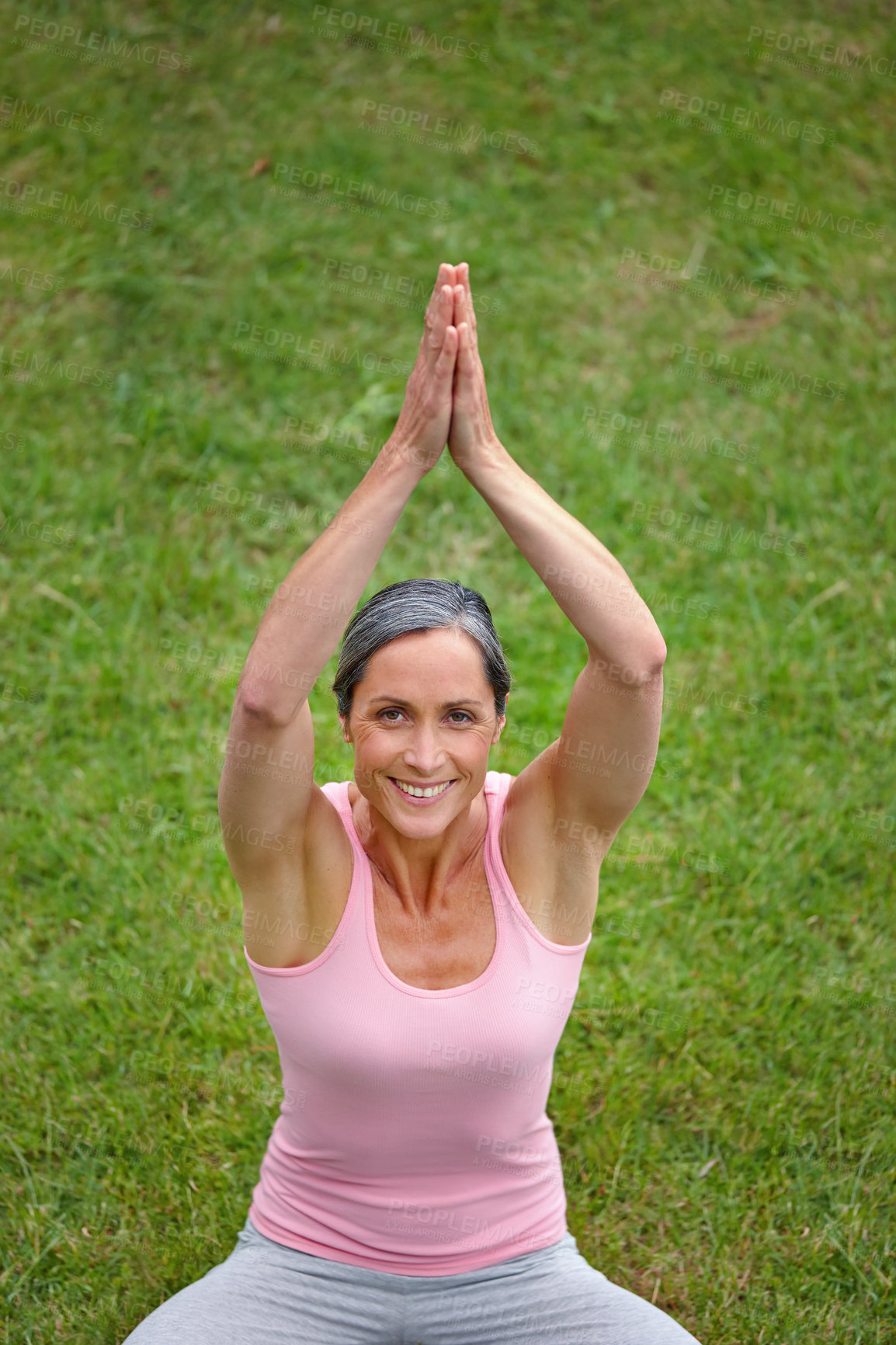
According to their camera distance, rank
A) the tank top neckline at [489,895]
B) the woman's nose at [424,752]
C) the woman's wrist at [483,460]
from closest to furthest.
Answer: the woman's wrist at [483,460] → the woman's nose at [424,752] → the tank top neckline at [489,895]

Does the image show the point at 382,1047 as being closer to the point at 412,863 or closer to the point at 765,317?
the point at 412,863

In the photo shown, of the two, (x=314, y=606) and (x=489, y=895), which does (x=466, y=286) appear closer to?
(x=314, y=606)

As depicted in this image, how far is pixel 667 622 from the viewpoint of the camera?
5293mm

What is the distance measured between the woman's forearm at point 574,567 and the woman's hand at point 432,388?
117 mm

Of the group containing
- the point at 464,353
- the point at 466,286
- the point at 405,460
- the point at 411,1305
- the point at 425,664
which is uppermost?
the point at 466,286

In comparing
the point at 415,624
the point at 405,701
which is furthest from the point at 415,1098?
the point at 415,624

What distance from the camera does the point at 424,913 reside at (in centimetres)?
312

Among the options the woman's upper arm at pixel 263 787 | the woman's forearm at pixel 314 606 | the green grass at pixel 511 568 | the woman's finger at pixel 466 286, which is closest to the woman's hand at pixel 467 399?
the woman's finger at pixel 466 286

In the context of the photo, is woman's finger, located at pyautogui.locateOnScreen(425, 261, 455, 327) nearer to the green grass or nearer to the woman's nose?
the woman's nose

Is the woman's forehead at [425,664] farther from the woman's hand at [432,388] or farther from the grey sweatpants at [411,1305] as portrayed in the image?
the grey sweatpants at [411,1305]

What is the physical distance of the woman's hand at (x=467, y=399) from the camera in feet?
8.73

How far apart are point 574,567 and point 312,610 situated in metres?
0.59

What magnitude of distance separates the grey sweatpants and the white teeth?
49.1 inches

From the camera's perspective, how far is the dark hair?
115 inches
